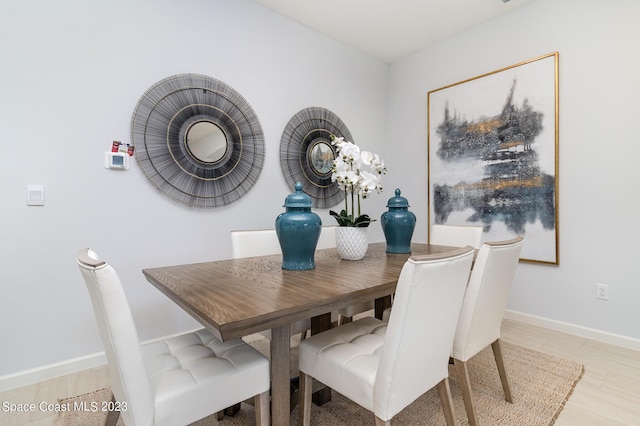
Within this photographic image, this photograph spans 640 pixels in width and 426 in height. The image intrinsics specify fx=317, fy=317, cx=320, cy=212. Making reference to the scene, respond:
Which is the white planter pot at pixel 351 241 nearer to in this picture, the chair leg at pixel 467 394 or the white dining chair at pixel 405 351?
the white dining chair at pixel 405 351

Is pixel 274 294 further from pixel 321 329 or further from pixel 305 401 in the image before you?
pixel 321 329

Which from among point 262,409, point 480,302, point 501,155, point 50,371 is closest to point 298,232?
point 262,409

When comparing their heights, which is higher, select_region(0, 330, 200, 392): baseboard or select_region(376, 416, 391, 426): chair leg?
select_region(376, 416, 391, 426): chair leg

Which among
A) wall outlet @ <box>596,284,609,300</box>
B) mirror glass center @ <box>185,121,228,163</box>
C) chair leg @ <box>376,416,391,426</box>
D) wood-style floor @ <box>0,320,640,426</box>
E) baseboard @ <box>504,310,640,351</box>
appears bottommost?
wood-style floor @ <box>0,320,640,426</box>

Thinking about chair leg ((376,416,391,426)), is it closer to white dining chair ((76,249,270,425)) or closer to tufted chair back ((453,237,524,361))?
white dining chair ((76,249,270,425))

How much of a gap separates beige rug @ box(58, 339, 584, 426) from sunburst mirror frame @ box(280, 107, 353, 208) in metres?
1.63

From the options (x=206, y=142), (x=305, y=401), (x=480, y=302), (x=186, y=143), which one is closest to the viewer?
(x=305, y=401)

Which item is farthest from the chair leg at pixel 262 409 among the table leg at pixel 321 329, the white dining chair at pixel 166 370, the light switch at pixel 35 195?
the light switch at pixel 35 195

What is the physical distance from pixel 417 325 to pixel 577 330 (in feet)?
7.68

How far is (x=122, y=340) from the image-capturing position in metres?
0.88

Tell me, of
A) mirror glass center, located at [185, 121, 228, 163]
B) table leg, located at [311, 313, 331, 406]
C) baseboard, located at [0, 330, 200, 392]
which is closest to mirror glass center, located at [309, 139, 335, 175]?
mirror glass center, located at [185, 121, 228, 163]

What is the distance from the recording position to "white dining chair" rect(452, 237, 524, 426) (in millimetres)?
1344

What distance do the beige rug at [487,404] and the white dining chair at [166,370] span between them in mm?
525

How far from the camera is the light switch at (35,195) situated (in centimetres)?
179
